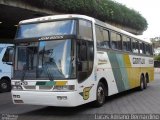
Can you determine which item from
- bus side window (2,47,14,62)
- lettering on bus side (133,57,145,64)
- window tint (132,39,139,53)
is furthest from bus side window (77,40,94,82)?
window tint (132,39,139,53)

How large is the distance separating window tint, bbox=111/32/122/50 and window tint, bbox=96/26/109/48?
69 centimetres

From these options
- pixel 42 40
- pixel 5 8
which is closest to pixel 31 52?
pixel 42 40

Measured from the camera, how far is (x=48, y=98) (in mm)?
10297

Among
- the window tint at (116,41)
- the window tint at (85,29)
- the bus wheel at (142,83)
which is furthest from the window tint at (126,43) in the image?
the window tint at (85,29)

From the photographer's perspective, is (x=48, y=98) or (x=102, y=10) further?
(x=102, y=10)

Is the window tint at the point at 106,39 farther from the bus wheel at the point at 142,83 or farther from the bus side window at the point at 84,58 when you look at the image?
the bus wheel at the point at 142,83

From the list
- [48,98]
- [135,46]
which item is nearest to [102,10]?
[135,46]

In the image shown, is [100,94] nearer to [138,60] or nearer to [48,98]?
[48,98]

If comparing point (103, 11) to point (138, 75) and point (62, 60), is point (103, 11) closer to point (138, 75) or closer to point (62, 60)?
point (138, 75)

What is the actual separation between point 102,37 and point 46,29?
8.62 ft

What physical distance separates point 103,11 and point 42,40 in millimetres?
15243

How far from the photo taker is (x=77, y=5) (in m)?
21.8

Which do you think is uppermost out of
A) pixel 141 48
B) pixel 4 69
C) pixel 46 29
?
pixel 46 29

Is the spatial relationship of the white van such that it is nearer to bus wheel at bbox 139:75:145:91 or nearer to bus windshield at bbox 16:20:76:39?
bus wheel at bbox 139:75:145:91
